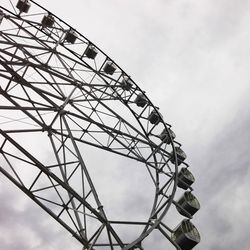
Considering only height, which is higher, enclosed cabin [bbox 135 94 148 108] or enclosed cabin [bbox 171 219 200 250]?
enclosed cabin [bbox 135 94 148 108]

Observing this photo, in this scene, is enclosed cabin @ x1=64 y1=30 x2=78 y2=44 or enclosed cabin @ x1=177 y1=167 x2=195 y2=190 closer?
enclosed cabin @ x1=177 y1=167 x2=195 y2=190

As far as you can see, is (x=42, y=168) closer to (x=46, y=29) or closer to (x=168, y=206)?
(x=168, y=206)

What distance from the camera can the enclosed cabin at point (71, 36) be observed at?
19.0 meters

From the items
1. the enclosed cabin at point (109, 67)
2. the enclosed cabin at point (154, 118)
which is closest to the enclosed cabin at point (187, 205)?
the enclosed cabin at point (154, 118)

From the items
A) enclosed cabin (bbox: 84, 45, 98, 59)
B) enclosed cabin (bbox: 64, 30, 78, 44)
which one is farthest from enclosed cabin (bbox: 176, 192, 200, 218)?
enclosed cabin (bbox: 64, 30, 78, 44)

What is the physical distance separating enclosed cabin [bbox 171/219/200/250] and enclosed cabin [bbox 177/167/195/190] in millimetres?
4592

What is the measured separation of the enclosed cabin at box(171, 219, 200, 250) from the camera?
12.7m

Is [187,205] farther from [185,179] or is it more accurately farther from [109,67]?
[109,67]

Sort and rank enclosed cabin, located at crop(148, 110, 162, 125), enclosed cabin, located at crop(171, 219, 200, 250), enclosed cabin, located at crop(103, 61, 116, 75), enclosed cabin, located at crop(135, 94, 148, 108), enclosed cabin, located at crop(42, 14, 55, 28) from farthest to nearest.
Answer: enclosed cabin, located at crop(135, 94, 148, 108) < enclosed cabin, located at crop(148, 110, 162, 125) < enclosed cabin, located at crop(103, 61, 116, 75) < enclosed cabin, located at crop(42, 14, 55, 28) < enclosed cabin, located at crop(171, 219, 200, 250)

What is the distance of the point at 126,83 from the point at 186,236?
981 centimetres

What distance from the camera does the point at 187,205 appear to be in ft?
A: 52.1

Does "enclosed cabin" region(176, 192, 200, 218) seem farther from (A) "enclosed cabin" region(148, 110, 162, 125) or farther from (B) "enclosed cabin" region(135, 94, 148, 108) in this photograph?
(B) "enclosed cabin" region(135, 94, 148, 108)

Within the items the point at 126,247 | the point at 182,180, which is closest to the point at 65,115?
the point at 126,247

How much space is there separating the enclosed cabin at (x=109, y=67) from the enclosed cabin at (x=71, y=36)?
7.48 ft
